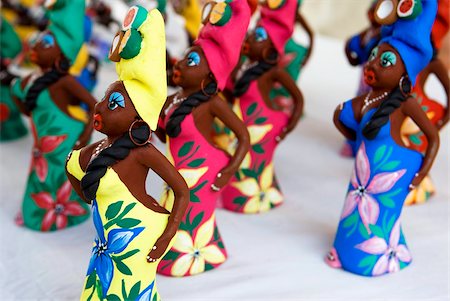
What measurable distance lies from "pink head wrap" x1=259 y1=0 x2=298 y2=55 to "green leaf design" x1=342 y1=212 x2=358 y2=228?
1.73 ft

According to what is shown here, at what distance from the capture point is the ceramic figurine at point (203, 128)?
1.57m

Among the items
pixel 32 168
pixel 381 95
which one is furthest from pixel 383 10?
pixel 32 168

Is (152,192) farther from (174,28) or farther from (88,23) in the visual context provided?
(174,28)

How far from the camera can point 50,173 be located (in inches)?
73.3

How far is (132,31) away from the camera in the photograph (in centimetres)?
127

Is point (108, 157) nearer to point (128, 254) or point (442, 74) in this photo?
point (128, 254)

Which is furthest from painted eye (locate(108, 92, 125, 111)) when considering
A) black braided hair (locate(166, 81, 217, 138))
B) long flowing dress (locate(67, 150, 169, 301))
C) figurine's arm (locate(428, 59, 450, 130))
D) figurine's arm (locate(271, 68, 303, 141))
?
figurine's arm (locate(428, 59, 450, 130))

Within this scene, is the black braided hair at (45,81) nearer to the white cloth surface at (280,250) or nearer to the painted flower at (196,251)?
the white cloth surface at (280,250)

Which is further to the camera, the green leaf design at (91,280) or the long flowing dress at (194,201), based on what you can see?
the long flowing dress at (194,201)

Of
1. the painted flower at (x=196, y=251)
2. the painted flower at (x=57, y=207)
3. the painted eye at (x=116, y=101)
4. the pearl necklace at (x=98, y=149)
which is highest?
the painted eye at (x=116, y=101)

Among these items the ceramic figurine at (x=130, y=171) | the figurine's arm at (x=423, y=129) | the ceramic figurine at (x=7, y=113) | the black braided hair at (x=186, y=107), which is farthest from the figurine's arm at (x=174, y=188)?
the ceramic figurine at (x=7, y=113)

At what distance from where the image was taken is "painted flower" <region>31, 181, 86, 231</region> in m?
1.86

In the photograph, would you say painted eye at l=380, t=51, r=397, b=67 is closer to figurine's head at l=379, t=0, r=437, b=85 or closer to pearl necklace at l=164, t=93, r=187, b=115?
figurine's head at l=379, t=0, r=437, b=85

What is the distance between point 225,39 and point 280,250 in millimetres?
584
